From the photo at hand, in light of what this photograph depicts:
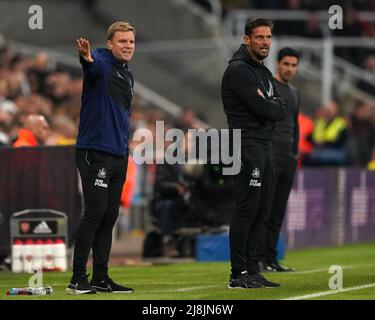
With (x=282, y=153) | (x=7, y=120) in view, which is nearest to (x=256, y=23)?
(x=282, y=153)

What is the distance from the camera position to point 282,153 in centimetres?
1422

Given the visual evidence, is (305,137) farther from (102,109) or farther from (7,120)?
(102,109)

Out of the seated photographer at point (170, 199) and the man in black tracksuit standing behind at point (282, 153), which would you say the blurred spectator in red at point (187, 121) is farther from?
the man in black tracksuit standing behind at point (282, 153)

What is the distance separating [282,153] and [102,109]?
12.7ft

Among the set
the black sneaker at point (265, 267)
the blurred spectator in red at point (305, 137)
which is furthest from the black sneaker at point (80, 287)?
the blurred spectator in red at point (305, 137)

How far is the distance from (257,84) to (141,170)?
1203cm

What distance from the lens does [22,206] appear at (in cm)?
1573

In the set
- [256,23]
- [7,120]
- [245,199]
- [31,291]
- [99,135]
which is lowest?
[31,291]

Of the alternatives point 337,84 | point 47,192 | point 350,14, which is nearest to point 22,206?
point 47,192

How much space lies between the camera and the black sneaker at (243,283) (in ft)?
36.8

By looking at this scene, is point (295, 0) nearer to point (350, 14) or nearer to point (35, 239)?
point (350, 14)

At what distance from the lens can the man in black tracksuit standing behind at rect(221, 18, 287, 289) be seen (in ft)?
37.0

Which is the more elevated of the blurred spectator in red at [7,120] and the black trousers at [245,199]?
the blurred spectator in red at [7,120]

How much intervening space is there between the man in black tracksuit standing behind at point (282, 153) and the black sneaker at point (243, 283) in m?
2.76
